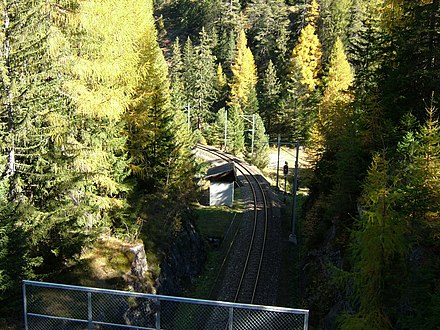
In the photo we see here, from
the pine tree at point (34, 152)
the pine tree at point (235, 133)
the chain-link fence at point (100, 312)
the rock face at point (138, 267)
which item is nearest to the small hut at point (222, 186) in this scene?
the rock face at point (138, 267)

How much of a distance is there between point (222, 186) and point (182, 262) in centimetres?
1406

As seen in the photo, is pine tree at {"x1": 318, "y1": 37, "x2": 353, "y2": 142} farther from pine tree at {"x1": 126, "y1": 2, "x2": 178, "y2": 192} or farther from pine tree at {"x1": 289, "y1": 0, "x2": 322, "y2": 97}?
pine tree at {"x1": 289, "y1": 0, "x2": 322, "y2": 97}

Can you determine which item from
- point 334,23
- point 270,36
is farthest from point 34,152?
point 270,36

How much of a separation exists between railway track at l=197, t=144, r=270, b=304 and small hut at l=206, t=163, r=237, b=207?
254 cm

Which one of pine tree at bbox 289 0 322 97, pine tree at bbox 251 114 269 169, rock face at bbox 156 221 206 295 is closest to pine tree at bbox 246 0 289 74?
pine tree at bbox 289 0 322 97

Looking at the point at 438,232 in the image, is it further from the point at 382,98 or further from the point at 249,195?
the point at 249,195

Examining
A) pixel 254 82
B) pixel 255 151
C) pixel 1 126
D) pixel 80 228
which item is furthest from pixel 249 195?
pixel 254 82

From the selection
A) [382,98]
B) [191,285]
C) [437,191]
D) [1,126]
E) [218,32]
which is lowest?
[191,285]

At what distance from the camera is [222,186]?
3553 cm

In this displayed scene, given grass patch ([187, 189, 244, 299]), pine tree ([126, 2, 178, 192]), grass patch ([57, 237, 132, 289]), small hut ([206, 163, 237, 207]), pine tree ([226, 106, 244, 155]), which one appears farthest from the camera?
pine tree ([226, 106, 244, 155])

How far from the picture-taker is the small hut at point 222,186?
3525 centimetres

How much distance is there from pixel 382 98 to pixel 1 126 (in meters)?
14.1

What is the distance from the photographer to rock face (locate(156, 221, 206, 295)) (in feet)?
63.9

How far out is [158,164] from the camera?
22.1 m
